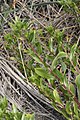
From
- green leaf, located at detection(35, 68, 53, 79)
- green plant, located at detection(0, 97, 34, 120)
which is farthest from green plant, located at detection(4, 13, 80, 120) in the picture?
green plant, located at detection(0, 97, 34, 120)

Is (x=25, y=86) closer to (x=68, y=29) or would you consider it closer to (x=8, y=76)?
(x=8, y=76)

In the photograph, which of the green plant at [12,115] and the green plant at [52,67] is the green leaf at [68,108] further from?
the green plant at [12,115]

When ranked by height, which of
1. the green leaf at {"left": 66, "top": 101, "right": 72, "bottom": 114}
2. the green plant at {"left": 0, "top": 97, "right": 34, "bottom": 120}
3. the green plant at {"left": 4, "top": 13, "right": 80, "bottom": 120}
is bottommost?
the green leaf at {"left": 66, "top": 101, "right": 72, "bottom": 114}

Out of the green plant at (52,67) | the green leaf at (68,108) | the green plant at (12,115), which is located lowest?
the green leaf at (68,108)

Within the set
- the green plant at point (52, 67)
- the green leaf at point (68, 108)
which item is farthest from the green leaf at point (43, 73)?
the green leaf at point (68, 108)

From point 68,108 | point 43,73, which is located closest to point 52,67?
point 43,73

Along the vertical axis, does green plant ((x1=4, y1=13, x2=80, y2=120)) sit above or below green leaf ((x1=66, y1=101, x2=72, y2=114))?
above

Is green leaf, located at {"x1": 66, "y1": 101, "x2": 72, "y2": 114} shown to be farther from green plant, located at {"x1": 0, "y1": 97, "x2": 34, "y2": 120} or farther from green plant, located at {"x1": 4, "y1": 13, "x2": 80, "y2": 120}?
green plant, located at {"x1": 0, "y1": 97, "x2": 34, "y2": 120}

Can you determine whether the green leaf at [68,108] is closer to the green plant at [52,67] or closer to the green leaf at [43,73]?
the green plant at [52,67]

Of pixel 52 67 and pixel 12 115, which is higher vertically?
pixel 52 67

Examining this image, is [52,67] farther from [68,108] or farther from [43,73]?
[68,108]

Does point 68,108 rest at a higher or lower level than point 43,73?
lower

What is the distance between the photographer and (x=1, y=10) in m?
1.94

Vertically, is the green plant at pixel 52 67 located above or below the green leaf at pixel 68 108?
above
